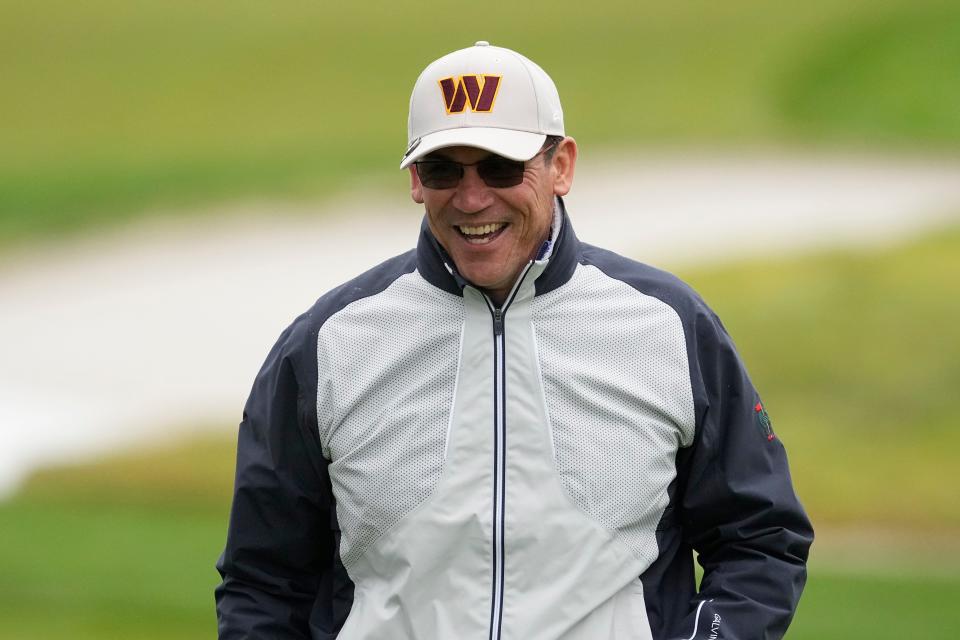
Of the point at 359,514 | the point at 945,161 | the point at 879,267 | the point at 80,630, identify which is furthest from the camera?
the point at 945,161

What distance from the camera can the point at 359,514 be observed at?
8.98 feet

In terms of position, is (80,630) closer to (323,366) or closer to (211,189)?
(323,366)

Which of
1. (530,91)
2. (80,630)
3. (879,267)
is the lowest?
(80,630)

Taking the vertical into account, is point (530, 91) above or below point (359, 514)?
above

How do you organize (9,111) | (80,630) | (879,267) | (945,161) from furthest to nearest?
(9,111)
(945,161)
(879,267)
(80,630)

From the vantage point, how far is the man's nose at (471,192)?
107 inches

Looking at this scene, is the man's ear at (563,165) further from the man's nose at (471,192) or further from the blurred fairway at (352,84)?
the blurred fairway at (352,84)

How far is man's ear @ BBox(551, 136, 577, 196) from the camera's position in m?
2.86

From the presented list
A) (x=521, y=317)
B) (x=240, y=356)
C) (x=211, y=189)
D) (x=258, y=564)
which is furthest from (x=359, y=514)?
(x=211, y=189)

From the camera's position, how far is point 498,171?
274cm

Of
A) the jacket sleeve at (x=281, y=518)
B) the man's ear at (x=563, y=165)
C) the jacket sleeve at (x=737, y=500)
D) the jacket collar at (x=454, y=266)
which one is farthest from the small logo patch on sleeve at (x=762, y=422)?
the jacket sleeve at (x=281, y=518)

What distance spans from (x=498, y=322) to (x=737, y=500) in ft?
1.59

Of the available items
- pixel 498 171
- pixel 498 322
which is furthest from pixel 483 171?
pixel 498 322

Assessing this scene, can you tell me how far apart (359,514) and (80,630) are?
380 centimetres
